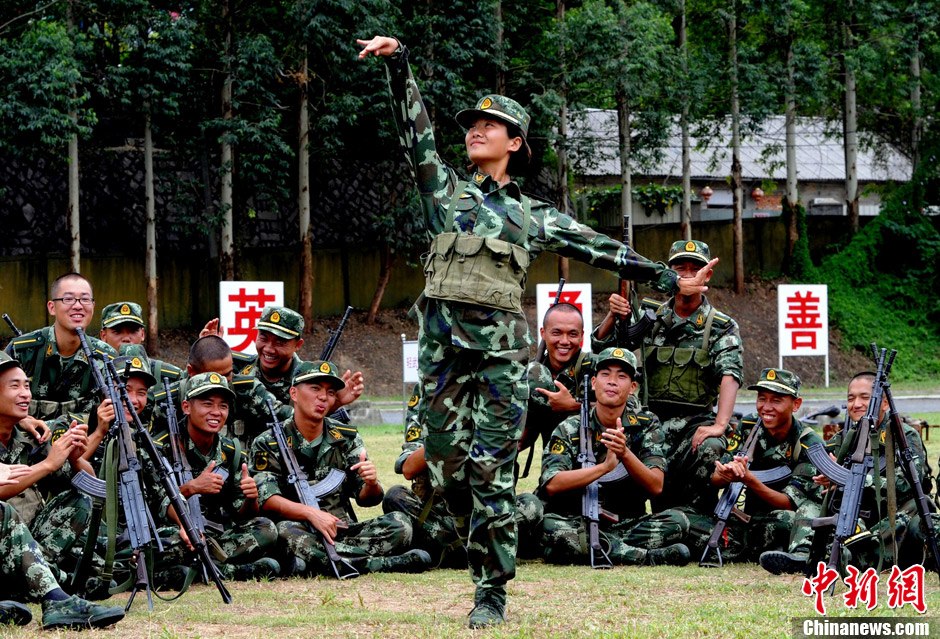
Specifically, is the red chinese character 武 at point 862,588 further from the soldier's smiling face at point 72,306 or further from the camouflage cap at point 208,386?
the soldier's smiling face at point 72,306

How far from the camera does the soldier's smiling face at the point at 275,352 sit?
392 inches

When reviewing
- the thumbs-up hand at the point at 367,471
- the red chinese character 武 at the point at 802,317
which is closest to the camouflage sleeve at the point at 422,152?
the thumbs-up hand at the point at 367,471

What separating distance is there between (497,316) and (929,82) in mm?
32396

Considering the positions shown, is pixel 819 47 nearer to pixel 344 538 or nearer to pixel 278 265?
pixel 278 265

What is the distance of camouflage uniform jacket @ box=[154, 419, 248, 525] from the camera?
8.73m

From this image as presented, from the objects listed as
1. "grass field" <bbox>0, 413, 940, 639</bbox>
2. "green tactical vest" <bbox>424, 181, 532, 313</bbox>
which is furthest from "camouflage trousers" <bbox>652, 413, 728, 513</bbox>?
"green tactical vest" <bbox>424, 181, 532, 313</bbox>

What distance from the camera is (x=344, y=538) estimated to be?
9.15 metres

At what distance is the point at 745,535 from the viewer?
9.36m

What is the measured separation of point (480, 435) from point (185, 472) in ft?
8.60

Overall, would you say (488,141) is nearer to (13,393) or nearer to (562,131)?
(13,393)

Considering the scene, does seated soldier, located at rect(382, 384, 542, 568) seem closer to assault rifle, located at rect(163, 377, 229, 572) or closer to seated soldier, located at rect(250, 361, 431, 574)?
seated soldier, located at rect(250, 361, 431, 574)

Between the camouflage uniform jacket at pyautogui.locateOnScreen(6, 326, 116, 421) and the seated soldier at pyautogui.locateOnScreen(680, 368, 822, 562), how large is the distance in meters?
4.15

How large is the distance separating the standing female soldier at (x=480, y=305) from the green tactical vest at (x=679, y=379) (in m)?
3.37

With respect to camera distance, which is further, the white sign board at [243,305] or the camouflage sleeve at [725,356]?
the white sign board at [243,305]
